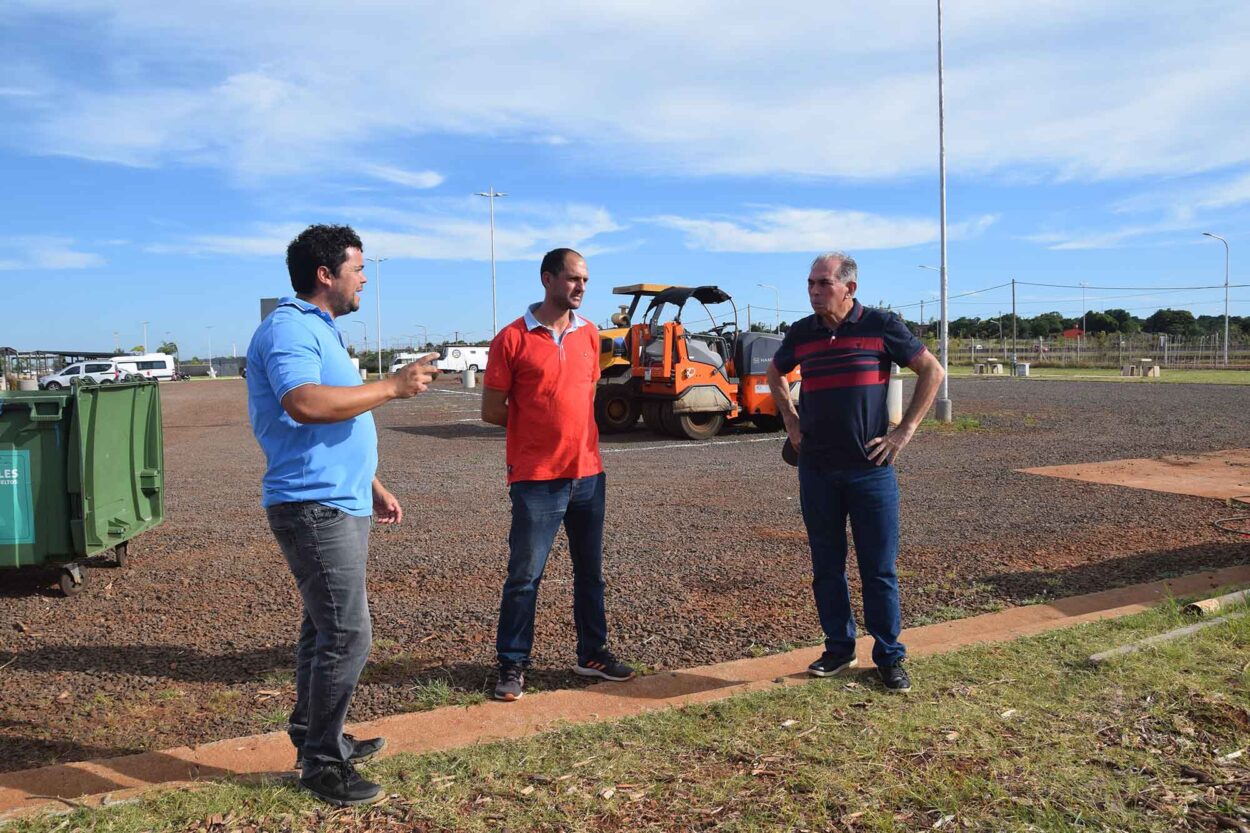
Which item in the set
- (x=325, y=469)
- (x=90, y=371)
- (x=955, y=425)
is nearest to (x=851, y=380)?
(x=325, y=469)

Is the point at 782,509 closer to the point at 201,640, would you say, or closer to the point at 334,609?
the point at 201,640

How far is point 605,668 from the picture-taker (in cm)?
424

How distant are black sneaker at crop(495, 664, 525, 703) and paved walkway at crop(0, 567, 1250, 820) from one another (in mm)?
40

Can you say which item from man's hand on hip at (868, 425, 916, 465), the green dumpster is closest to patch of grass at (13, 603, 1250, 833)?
man's hand on hip at (868, 425, 916, 465)

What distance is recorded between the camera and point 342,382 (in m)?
3.01

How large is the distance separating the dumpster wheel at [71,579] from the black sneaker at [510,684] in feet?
10.9

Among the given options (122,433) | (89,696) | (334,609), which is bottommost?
(89,696)

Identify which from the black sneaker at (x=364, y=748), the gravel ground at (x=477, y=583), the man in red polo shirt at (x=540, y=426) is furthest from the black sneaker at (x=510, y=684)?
the black sneaker at (x=364, y=748)

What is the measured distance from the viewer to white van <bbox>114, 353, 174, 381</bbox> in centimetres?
5262

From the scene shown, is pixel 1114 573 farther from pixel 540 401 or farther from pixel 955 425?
pixel 955 425

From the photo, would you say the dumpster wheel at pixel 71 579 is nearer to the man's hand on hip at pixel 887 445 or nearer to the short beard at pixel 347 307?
the short beard at pixel 347 307

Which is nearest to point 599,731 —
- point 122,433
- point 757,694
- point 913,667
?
point 757,694

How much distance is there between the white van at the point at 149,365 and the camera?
52.6 meters

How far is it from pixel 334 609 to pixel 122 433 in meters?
4.23
